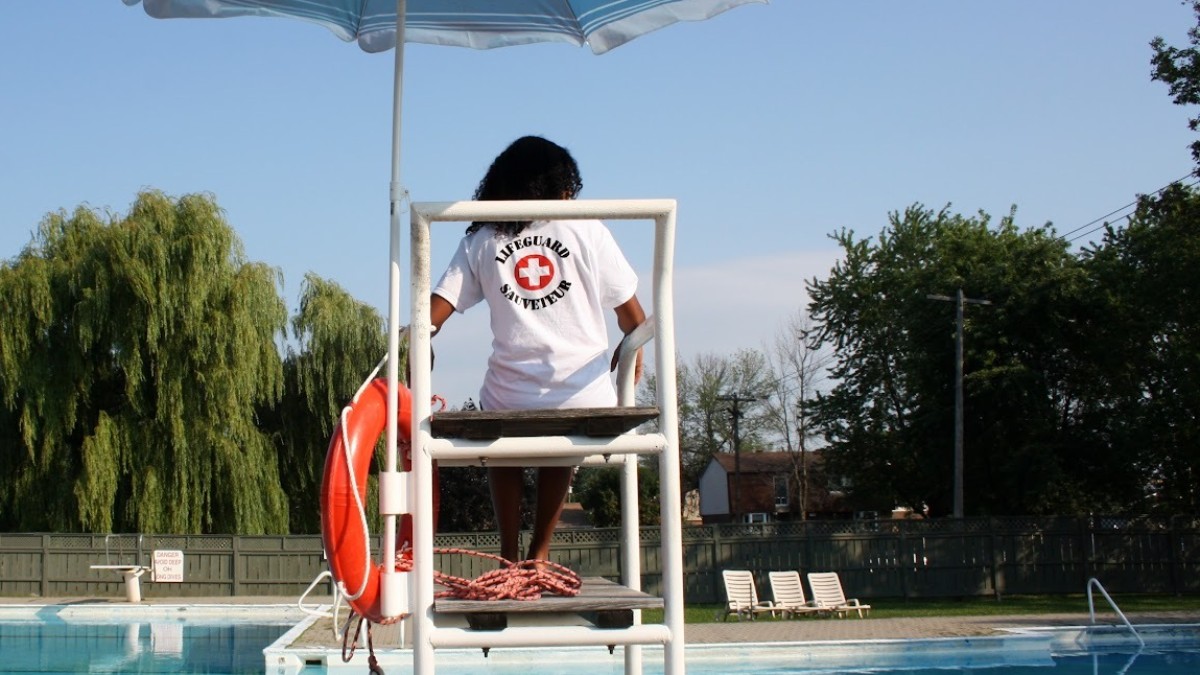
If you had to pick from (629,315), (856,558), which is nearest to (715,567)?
(856,558)

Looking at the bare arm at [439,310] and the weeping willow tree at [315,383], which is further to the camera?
the weeping willow tree at [315,383]

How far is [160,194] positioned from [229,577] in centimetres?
727

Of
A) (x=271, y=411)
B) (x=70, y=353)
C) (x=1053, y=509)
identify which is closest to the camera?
(x=70, y=353)

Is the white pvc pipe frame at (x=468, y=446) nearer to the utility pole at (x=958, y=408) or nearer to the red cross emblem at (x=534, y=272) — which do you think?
the red cross emblem at (x=534, y=272)

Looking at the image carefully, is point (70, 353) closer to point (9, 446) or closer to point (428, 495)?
point (9, 446)

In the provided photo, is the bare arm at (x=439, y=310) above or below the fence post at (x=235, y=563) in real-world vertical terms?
above

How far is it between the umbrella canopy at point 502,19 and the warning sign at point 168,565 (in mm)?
19927

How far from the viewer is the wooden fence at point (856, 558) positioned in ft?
74.2

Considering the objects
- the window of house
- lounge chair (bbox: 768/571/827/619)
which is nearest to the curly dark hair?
lounge chair (bbox: 768/571/827/619)

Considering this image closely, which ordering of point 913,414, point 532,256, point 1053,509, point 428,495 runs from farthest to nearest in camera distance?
point 913,414 < point 1053,509 < point 532,256 < point 428,495

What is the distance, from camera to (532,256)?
3018 millimetres

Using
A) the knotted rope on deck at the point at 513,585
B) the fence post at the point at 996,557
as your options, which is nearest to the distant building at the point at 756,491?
the fence post at the point at 996,557

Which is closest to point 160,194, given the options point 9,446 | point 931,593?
point 9,446

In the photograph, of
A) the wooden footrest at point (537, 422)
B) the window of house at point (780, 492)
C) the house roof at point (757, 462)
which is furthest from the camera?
the house roof at point (757, 462)
